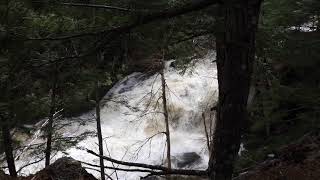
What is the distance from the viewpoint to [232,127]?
109 inches

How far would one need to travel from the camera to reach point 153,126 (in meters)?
17.0

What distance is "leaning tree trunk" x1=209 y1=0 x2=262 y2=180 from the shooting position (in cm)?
259

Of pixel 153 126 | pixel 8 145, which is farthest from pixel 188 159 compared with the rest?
pixel 8 145

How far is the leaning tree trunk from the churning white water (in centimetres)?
1202

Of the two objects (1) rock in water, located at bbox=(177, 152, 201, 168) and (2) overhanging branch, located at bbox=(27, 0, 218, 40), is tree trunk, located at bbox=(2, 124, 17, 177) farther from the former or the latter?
(2) overhanging branch, located at bbox=(27, 0, 218, 40)

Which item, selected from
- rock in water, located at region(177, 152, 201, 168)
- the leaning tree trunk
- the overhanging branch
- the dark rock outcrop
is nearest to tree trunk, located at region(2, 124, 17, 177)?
the dark rock outcrop

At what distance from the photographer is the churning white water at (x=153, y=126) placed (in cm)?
1571

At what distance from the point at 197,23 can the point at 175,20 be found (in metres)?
1.30

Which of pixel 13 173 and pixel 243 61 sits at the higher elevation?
pixel 243 61

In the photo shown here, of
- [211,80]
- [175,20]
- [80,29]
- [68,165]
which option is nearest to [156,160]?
[211,80]

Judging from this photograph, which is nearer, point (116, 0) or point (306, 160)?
point (116, 0)

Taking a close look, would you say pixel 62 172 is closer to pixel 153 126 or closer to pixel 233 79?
pixel 233 79

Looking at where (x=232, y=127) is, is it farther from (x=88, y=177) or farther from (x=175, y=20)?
(x=88, y=177)

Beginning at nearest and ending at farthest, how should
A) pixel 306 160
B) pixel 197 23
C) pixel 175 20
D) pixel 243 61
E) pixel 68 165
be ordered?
pixel 243 61 < pixel 175 20 < pixel 197 23 < pixel 306 160 < pixel 68 165
